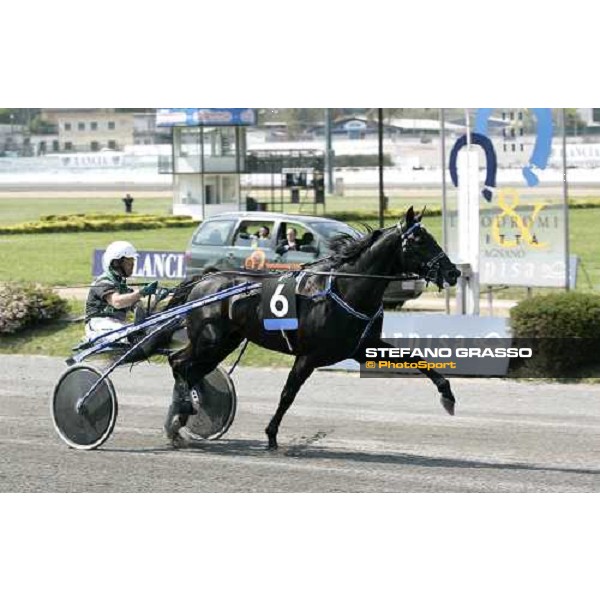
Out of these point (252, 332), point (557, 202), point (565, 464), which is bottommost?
point (565, 464)

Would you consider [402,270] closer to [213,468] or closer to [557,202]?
[213,468]

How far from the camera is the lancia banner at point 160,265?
61.2 feet

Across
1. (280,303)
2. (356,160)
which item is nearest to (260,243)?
(280,303)

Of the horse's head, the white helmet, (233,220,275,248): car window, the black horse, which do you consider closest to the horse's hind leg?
the black horse

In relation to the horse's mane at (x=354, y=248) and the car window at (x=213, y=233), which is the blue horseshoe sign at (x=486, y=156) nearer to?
the car window at (x=213, y=233)

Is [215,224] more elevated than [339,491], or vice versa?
[215,224]

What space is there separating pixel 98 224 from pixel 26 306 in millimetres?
17937

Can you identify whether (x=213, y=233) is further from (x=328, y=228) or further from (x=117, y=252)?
(x=117, y=252)

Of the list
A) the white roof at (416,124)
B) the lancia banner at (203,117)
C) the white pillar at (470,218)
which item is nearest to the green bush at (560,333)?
the white pillar at (470,218)

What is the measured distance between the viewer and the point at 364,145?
4912 cm

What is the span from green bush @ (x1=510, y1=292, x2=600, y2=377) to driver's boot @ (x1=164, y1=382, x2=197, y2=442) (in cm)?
500

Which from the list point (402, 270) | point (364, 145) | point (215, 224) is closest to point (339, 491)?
point (402, 270)

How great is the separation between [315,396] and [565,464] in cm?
407

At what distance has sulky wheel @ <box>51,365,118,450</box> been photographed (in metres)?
9.30
